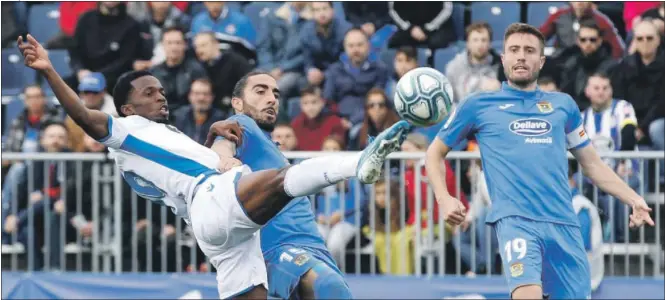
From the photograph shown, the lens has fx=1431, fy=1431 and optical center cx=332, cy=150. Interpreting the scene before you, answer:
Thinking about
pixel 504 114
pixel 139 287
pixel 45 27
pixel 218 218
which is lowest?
pixel 139 287

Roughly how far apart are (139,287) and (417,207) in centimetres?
283

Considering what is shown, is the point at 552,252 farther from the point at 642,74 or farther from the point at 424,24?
the point at 424,24

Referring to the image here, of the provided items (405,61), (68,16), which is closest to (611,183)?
(405,61)

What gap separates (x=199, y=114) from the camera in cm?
1487

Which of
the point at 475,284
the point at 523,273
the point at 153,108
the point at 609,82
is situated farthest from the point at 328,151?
the point at 523,273

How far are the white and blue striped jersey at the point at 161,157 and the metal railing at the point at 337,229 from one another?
365 centimetres

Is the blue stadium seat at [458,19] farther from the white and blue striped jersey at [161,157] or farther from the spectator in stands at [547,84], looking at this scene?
the white and blue striped jersey at [161,157]

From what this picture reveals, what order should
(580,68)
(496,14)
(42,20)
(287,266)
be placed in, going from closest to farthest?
(287,266), (580,68), (496,14), (42,20)

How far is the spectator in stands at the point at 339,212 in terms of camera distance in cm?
1373

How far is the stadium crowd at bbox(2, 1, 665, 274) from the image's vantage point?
45.3 ft

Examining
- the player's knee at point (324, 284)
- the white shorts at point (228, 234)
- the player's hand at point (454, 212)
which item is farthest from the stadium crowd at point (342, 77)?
the player's hand at point (454, 212)

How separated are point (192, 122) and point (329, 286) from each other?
5244mm

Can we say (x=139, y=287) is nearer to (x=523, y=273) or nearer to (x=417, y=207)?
→ (x=417, y=207)

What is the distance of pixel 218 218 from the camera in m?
9.48
